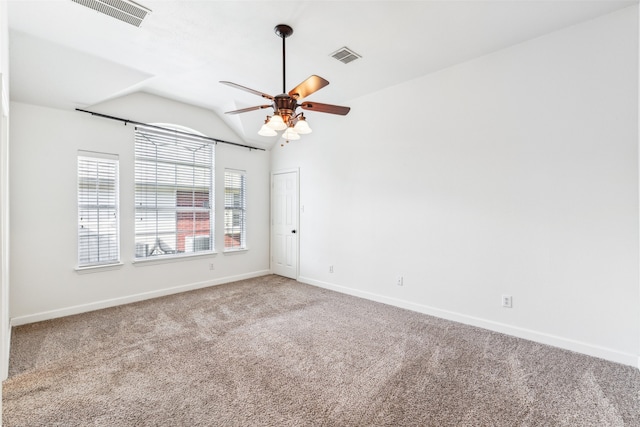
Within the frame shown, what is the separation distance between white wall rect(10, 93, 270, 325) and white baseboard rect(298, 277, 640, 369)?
10.6 feet

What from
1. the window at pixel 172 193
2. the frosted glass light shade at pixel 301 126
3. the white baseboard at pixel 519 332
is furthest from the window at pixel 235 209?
the frosted glass light shade at pixel 301 126

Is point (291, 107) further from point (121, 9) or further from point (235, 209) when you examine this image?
point (235, 209)

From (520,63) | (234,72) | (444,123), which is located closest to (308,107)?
(234,72)

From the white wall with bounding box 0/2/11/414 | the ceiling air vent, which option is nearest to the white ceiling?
the ceiling air vent

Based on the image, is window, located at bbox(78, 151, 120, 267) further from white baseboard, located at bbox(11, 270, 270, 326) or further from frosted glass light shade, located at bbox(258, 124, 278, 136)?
frosted glass light shade, located at bbox(258, 124, 278, 136)

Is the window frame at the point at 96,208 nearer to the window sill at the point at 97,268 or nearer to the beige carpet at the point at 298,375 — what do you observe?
the window sill at the point at 97,268

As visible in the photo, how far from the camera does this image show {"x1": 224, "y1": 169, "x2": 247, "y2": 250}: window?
18.6ft

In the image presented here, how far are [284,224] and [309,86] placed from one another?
3.67 m

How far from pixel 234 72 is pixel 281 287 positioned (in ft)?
11.0

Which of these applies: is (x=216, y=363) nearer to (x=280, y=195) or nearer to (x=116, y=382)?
(x=116, y=382)

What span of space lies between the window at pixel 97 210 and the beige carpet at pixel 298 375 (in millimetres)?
823

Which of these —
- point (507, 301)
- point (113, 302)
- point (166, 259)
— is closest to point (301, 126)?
point (507, 301)

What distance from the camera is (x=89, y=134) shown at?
13.4ft

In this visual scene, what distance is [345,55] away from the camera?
354 centimetres
